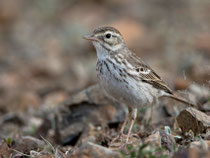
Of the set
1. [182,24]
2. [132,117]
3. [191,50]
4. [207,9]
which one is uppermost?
[207,9]

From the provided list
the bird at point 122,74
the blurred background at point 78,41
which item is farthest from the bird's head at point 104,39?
the blurred background at point 78,41

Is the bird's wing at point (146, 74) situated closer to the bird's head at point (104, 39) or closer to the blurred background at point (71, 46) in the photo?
the bird's head at point (104, 39)

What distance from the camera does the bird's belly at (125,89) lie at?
661cm

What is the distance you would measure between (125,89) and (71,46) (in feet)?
26.8

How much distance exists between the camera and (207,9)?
597 inches

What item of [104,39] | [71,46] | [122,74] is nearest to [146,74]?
[122,74]

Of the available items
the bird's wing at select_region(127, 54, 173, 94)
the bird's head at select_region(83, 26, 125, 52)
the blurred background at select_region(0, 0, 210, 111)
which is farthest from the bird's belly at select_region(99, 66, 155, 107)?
the blurred background at select_region(0, 0, 210, 111)

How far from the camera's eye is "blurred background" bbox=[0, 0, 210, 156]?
9727 millimetres

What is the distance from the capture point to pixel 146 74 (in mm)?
7203

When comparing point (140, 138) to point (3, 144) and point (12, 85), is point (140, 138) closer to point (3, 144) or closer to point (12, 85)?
point (3, 144)

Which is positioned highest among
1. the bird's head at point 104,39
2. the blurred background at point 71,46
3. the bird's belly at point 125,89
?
the blurred background at point 71,46

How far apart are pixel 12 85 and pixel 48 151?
19.3ft

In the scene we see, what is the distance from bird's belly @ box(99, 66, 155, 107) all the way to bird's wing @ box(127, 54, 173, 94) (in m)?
0.15

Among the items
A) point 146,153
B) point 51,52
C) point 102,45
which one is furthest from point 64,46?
point 146,153
